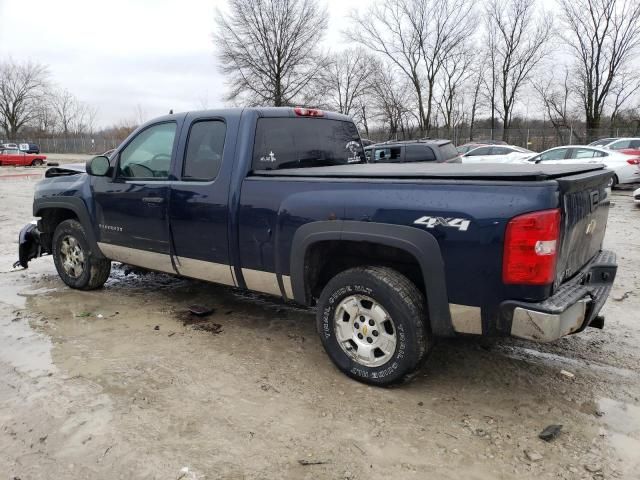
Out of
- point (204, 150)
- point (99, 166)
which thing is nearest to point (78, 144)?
point (99, 166)

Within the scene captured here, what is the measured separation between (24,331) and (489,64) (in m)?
46.6

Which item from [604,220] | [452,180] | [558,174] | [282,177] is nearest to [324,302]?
[282,177]

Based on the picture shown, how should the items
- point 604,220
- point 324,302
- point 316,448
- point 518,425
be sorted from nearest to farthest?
point 316,448 < point 518,425 < point 324,302 < point 604,220

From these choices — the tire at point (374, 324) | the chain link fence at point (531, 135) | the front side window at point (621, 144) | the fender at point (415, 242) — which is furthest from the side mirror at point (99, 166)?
the chain link fence at point (531, 135)

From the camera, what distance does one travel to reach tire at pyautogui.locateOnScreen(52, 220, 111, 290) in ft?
18.0

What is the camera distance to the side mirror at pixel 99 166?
16.0 ft

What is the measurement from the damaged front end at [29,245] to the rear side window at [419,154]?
7.99 m

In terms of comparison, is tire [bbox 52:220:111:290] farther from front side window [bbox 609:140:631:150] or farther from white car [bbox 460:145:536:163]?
front side window [bbox 609:140:631:150]

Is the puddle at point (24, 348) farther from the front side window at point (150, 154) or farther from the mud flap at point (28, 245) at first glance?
the front side window at point (150, 154)

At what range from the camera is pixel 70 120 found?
81688 mm

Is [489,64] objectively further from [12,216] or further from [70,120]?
[70,120]

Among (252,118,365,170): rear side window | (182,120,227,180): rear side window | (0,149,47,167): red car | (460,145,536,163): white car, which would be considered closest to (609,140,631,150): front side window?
(460,145,536,163): white car

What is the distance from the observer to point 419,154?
11398 millimetres

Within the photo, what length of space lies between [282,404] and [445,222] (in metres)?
1.57
